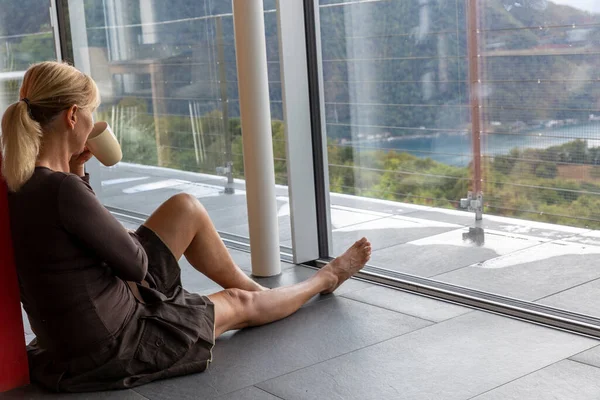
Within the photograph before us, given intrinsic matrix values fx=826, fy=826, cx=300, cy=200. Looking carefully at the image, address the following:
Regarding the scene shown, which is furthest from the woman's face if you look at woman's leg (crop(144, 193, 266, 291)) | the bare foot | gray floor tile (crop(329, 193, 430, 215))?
gray floor tile (crop(329, 193, 430, 215))

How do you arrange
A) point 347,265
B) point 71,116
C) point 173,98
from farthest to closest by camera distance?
point 173,98 → point 347,265 → point 71,116

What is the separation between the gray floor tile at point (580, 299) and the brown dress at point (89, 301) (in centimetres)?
114

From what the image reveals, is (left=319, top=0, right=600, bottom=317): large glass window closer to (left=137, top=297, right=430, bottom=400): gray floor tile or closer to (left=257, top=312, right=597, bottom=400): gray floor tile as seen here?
(left=257, top=312, right=597, bottom=400): gray floor tile

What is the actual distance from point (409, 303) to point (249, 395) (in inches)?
→ 35.9

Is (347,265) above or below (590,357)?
above

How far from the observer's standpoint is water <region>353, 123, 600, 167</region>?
2.58 meters

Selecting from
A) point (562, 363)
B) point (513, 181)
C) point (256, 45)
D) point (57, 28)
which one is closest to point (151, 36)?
point (57, 28)

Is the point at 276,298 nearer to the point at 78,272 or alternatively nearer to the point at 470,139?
the point at 78,272

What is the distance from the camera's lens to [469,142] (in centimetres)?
293

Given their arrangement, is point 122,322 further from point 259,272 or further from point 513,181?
point 513,181

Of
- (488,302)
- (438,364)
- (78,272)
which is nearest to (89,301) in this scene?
(78,272)

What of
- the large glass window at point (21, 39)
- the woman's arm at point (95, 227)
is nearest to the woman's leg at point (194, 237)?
the woman's arm at point (95, 227)

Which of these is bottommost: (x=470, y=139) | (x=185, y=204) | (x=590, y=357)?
(x=590, y=357)

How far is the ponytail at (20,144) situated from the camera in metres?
2.09
